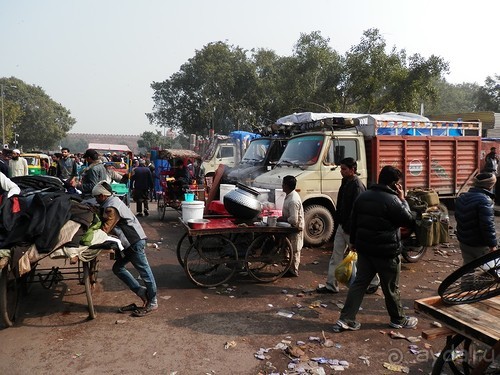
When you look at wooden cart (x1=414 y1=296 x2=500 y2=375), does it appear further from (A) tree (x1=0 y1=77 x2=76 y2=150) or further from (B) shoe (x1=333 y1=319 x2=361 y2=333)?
(A) tree (x1=0 y1=77 x2=76 y2=150)

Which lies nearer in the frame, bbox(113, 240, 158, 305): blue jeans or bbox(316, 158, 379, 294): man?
bbox(113, 240, 158, 305): blue jeans

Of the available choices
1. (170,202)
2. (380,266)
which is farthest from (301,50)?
(380,266)

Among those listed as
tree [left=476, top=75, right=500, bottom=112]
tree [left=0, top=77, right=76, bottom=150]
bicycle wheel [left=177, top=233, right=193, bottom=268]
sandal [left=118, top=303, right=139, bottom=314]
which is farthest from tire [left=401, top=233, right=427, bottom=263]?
tree [left=0, top=77, right=76, bottom=150]

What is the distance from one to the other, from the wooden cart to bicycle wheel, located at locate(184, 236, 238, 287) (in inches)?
127

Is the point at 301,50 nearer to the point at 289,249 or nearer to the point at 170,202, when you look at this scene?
the point at 170,202

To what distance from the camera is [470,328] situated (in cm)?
258

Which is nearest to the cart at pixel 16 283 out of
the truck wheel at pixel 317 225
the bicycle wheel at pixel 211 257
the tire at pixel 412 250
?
the bicycle wheel at pixel 211 257

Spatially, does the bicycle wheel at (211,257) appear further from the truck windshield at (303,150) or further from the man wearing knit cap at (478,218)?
the truck windshield at (303,150)

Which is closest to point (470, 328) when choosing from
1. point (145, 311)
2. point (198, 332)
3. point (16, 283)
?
point (198, 332)

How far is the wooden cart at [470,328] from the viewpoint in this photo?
8.18 feet

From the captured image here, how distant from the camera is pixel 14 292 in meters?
4.79

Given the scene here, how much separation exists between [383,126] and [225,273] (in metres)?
4.79

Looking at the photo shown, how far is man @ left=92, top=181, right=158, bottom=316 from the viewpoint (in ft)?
15.4

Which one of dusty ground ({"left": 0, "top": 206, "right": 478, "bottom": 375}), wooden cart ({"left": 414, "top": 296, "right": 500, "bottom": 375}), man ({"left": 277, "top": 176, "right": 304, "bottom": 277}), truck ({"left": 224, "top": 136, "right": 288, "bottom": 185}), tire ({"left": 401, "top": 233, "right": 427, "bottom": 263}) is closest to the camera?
wooden cart ({"left": 414, "top": 296, "right": 500, "bottom": 375})
